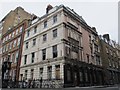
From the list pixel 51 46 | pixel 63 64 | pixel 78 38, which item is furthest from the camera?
pixel 78 38

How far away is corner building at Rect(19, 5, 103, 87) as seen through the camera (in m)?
19.0

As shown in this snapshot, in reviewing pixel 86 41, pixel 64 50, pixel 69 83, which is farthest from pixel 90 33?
pixel 69 83

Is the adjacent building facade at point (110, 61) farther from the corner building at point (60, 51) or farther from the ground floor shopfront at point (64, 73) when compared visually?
the ground floor shopfront at point (64, 73)

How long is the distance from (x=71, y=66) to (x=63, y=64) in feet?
5.17

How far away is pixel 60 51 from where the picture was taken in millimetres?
19156

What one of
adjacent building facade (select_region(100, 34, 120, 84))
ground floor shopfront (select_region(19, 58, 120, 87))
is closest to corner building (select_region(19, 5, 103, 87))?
ground floor shopfront (select_region(19, 58, 120, 87))

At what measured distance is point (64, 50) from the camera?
19.0 metres

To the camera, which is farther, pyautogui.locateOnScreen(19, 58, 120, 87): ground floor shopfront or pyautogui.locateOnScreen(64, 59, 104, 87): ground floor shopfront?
pyautogui.locateOnScreen(64, 59, 104, 87): ground floor shopfront

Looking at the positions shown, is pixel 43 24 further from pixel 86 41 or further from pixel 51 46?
pixel 86 41

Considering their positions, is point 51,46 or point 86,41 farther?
point 86,41

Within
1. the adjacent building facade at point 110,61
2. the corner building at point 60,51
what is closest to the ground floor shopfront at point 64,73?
the corner building at point 60,51

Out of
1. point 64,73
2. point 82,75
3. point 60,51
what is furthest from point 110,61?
point 64,73

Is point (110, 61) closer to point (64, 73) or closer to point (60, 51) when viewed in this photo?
point (60, 51)

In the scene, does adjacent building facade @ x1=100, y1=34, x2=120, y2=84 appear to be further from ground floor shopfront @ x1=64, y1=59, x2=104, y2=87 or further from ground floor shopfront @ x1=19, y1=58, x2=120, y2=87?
ground floor shopfront @ x1=19, y1=58, x2=120, y2=87
